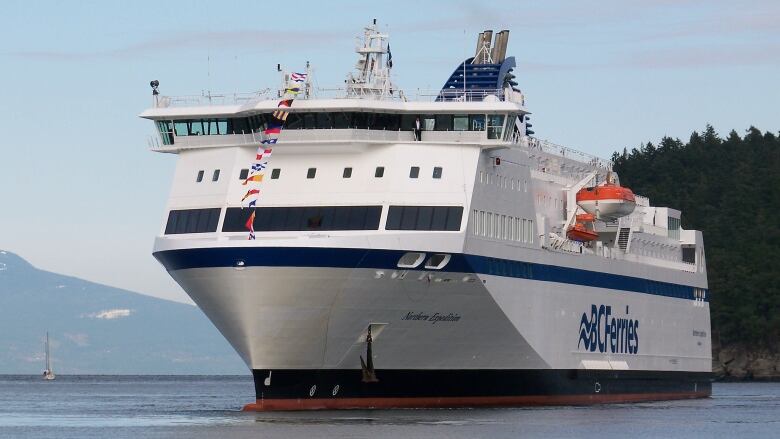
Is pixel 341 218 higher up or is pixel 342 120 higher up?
pixel 342 120

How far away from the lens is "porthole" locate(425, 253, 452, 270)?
48000 millimetres

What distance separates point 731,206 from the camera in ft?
407

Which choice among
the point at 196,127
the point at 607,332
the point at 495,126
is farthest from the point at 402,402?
the point at 607,332

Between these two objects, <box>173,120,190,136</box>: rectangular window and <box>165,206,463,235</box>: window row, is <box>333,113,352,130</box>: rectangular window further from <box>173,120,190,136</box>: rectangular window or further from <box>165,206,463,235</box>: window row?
<box>173,120,190,136</box>: rectangular window

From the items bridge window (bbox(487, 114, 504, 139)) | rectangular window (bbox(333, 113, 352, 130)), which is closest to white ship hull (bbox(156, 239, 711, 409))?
bridge window (bbox(487, 114, 504, 139))

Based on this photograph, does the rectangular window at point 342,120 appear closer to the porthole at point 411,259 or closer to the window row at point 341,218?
the window row at point 341,218

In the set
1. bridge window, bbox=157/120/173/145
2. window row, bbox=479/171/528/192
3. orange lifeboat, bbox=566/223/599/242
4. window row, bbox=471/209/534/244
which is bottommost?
window row, bbox=471/209/534/244

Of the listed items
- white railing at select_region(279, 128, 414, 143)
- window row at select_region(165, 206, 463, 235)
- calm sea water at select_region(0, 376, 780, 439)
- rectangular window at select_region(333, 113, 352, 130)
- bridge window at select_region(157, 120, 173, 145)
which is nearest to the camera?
calm sea water at select_region(0, 376, 780, 439)

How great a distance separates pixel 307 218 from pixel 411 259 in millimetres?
3206

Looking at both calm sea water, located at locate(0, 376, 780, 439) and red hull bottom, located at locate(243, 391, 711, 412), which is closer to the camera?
calm sea water, located at locate(0, 376, 780, 439)

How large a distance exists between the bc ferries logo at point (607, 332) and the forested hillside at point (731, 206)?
157 feet

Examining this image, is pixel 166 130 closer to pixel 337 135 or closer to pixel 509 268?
pixel 337 135

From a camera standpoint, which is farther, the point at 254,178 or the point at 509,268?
the point at 509,268

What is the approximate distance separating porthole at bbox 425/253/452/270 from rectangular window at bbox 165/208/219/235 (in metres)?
6.28
